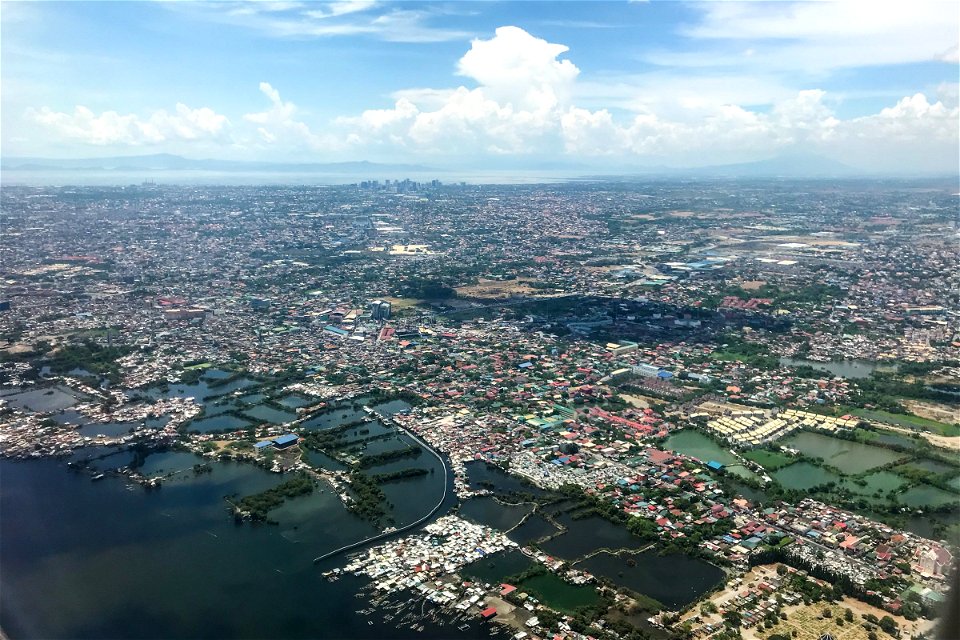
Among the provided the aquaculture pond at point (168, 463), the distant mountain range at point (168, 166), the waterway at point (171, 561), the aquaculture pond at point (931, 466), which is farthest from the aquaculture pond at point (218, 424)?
the distant mountain range at point (168, 166)

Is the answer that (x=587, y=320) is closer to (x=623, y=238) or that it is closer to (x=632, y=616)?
(x=632, y=616)

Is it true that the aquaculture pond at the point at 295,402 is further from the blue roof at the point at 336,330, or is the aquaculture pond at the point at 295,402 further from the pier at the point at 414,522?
the blue roof at the point at 336,330

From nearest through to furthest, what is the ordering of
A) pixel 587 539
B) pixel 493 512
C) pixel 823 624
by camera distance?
pixel 823 624
pixel 587 539
pixel 493 512

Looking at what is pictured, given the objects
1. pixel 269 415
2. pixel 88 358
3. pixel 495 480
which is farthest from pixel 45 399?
pixel 495 480

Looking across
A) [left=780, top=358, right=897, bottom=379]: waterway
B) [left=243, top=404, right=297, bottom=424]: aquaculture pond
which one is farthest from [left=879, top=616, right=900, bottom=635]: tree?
[left=243, top=404, right=297, bottom=424]: aquaculture pond

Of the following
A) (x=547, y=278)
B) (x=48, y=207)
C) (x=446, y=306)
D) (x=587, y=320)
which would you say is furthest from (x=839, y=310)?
(x=48, y=207)

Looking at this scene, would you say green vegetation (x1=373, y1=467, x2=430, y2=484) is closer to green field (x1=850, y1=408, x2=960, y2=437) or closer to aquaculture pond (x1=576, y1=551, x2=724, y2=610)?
aquaculture pond (x1=576, y1=551, x2=724, y2=610)

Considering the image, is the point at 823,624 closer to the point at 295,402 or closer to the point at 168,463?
the point at 168,463
